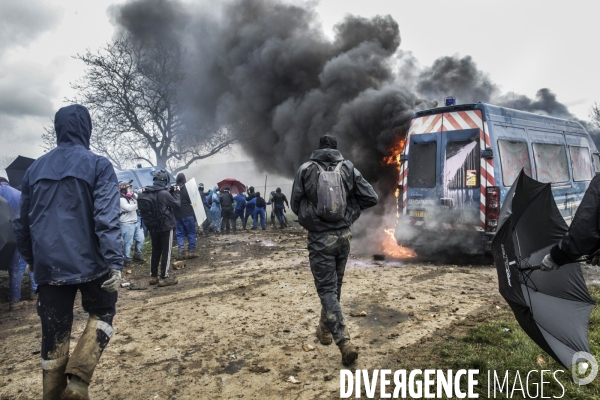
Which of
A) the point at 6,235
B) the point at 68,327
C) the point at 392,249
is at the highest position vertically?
the point at 6,235

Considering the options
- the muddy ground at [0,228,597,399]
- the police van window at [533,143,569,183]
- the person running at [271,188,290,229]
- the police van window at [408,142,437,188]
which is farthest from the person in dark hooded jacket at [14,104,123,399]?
the person running at [271,188,290,229]

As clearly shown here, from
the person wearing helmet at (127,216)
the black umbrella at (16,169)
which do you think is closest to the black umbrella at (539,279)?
the person wearing helmet at (127,216)

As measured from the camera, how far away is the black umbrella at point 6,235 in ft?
17.1

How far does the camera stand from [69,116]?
9.05 feet

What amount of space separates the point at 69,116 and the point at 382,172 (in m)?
10.1

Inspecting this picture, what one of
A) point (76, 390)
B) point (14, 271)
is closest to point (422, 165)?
point (76, 390)

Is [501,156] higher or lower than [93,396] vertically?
higher

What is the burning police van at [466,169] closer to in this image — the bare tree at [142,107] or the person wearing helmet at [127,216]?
the person wearing helmet at [127,216]

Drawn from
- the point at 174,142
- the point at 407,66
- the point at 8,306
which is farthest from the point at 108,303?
the point at 174,142

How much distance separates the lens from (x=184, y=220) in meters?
8.78

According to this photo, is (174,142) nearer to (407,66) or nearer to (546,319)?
(407,66)

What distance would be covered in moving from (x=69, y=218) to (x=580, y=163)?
10121 millimetres

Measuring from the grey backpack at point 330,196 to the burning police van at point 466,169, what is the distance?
3973mm

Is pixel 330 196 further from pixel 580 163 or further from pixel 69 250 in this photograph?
pixel 580 163
